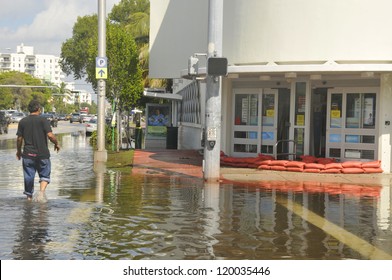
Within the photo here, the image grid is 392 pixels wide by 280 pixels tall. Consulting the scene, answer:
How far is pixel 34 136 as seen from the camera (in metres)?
11.3

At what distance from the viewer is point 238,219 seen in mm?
9852

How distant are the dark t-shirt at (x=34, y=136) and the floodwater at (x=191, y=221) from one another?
0.94 meters

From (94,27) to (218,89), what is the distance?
216 feet

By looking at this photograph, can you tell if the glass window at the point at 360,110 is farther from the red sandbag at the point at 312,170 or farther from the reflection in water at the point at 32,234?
the reflection in water at the point at 32,234

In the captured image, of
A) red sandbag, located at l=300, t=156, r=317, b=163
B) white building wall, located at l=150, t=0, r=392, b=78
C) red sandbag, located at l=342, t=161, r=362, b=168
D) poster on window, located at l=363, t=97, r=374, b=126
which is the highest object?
white building wall, located at l=150, t=0, r=392, b=78

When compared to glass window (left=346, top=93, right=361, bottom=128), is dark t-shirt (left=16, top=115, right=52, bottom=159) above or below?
below

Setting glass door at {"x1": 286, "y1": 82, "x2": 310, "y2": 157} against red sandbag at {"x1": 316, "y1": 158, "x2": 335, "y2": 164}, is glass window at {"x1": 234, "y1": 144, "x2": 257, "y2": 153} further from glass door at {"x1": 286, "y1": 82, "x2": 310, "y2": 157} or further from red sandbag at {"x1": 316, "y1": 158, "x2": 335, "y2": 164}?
red sandbag at {"x1": 316, "y1": 158, "x2": 335, "y2": 164}

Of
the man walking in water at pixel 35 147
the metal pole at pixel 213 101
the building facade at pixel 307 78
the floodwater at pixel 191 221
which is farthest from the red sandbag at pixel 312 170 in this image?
the man walking in water at pixel 35 147

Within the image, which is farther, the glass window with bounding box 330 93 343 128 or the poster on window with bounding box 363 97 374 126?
the glass window with bounding box 330 93 343 128

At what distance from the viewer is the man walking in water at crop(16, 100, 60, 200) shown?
11.2m

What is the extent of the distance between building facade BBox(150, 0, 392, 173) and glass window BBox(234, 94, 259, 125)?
0.11 ft

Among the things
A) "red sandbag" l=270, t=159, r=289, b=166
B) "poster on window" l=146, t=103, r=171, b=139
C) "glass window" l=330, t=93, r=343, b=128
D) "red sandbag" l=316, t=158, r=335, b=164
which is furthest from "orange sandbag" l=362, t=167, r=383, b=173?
"poster on window" l=146, t=103, r=171, b=139
